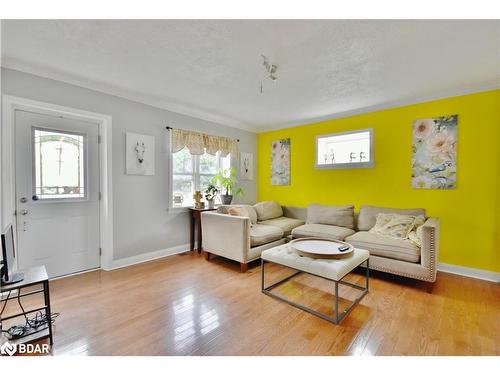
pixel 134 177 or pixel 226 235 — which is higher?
pixel 134 177

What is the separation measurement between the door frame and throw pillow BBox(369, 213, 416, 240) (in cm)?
365

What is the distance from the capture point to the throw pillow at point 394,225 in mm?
2865

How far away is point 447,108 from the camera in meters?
3.01

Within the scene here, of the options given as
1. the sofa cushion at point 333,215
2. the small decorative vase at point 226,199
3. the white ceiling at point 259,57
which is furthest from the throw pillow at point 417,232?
the small decorative vase at point 226,199

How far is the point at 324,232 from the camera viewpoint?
3.31m

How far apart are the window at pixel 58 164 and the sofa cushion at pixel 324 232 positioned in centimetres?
305

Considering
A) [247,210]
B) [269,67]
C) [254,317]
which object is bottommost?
[254,317]

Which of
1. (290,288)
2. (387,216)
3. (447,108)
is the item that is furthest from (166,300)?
(447,108)

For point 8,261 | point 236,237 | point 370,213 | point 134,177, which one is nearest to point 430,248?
point 370,213

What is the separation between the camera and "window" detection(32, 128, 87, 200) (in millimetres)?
2541

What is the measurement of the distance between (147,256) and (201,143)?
2.03m

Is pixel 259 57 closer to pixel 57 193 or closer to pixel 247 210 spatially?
pixel 247 210
